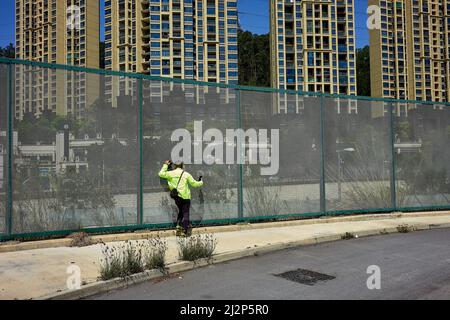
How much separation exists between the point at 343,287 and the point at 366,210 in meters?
7.12

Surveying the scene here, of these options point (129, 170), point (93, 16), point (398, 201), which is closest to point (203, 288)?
point (129, 170)

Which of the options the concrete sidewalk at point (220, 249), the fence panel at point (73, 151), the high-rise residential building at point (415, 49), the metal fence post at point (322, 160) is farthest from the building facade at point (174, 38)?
the fence panel at point (73, 151)

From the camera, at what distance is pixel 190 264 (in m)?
7.20

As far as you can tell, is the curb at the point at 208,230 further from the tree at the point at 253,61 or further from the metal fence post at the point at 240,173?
the tree at the point at 253,61

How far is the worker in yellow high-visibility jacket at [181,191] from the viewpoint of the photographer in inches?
370

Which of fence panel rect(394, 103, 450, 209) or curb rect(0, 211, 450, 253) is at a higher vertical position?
fence panel rect(394, 103, 450, 209)

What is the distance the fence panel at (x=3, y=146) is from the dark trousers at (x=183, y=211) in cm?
327

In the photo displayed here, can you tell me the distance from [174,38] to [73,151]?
302ft

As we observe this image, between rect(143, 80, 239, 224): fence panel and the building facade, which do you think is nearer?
rect(143, 80, 239, 224): fence panel

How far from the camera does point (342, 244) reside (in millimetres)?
9406

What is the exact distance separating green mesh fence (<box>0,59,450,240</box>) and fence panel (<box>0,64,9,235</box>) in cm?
2

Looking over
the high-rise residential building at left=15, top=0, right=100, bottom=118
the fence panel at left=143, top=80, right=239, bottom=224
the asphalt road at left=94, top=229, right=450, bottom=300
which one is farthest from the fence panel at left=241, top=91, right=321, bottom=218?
the high-rise residential building at left=15, top=0, right=100, bottom=118

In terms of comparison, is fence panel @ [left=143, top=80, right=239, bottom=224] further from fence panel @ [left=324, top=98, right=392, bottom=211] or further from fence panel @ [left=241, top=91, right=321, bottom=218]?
fence panel @ [left=324, top=98, right=392, bottom=211]

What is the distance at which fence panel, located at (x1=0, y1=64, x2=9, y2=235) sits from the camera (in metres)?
8.20
